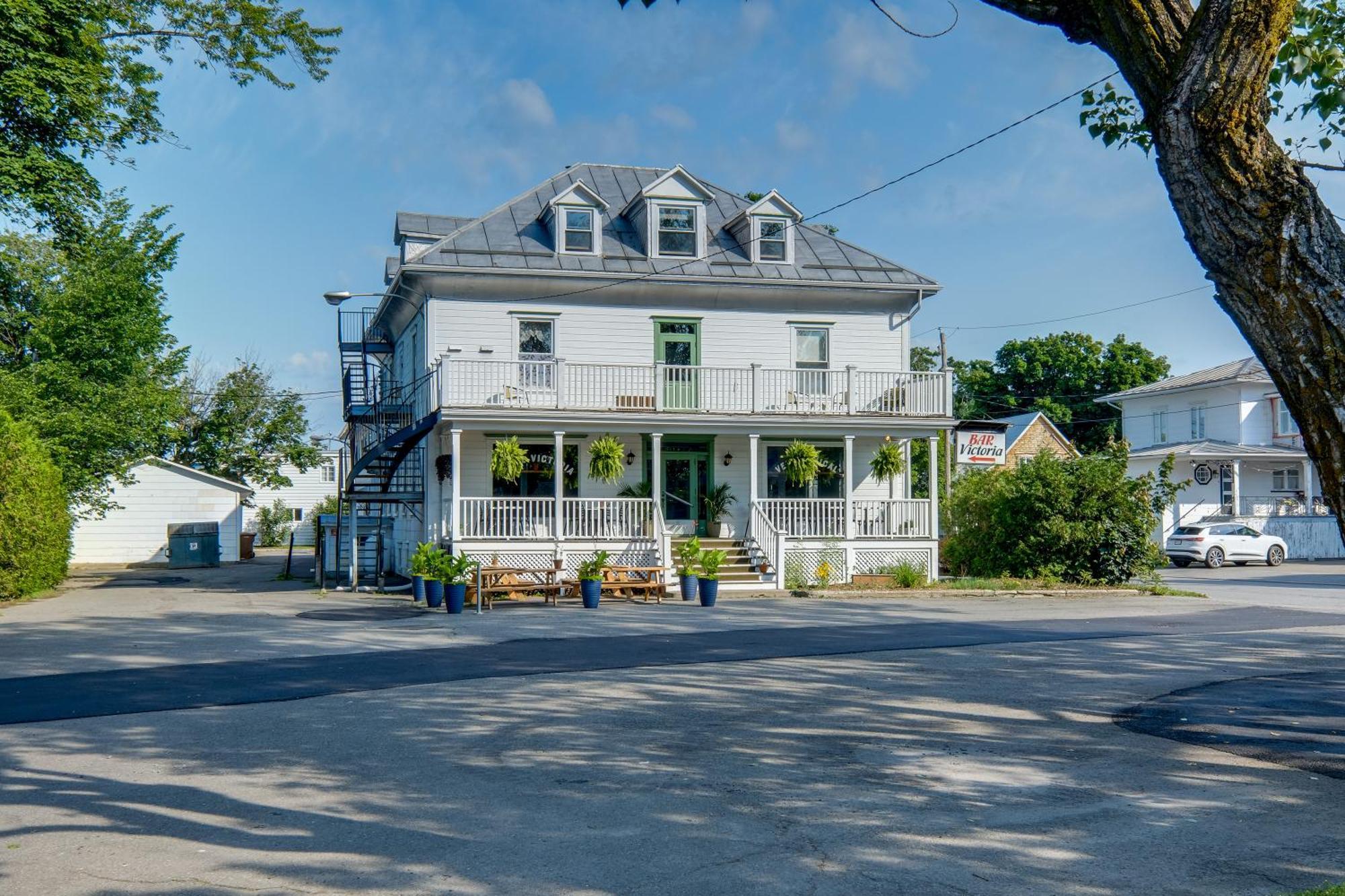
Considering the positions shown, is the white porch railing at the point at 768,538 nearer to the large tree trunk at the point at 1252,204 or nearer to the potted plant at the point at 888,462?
the potted plant at the point at 888,462

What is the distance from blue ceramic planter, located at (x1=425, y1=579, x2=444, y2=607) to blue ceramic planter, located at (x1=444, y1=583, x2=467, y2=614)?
0.59m

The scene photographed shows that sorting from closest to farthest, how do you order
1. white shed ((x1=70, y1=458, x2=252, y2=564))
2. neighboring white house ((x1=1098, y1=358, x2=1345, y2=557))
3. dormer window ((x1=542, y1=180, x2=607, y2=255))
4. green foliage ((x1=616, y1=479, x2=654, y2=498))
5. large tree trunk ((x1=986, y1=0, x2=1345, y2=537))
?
1. large tree trunk ((x1=986, y1=0, x2=1345, y2=537))
2. green foliage ((x1=616, y1=479, x2=654, y2=498))
3. dormer window ((x1=542, y1=180, x2=607, y2=255))
4. white shed ((x1=70, y1=458, x2=252, y2=564))
5. neighboring white house ((x1=1098, y1=358, x2=1345, y2=557))

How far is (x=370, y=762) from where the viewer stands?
24.8ft

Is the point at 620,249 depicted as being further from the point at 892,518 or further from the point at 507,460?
the point at 892,518

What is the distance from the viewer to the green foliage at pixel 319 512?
27.0 metres

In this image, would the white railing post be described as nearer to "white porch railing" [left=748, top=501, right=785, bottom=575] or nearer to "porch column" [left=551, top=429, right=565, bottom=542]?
"white porch railing" [left=748, top=501, right=785, bottom=575]

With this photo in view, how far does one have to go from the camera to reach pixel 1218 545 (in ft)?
113

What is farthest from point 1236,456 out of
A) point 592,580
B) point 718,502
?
point 592,580

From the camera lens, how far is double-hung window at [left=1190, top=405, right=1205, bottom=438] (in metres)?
47.3

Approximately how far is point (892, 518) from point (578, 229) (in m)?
9.62

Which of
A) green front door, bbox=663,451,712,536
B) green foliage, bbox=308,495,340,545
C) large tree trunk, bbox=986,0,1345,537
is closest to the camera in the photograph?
large tree trunk, bbox=986,0,1345,537

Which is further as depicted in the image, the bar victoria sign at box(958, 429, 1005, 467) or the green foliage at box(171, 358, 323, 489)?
the green foliage at box(171, 358, 323, 489)

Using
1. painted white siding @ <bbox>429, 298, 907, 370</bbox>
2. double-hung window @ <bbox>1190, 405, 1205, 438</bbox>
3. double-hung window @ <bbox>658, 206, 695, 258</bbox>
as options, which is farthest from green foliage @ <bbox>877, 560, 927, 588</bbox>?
double-hung window @ <bbox>1190, 405, 1205, 438</bbox>

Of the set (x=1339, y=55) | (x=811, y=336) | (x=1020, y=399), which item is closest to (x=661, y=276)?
(x=811, y=336)
